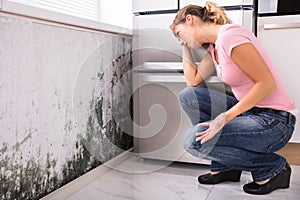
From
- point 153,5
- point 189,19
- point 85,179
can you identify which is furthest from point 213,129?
point 153,5

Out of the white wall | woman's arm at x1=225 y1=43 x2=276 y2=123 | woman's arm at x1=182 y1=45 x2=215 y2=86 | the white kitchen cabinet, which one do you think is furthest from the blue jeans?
the white wall

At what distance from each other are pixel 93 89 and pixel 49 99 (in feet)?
1.01

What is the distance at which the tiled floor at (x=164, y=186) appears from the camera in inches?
55.4

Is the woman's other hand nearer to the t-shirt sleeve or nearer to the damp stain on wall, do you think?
the t-shirt sleeve

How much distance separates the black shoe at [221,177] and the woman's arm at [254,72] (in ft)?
1.26

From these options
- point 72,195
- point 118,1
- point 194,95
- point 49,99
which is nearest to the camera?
point 49,99

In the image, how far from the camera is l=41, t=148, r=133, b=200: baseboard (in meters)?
1.36

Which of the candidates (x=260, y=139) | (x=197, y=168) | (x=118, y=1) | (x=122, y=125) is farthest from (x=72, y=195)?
(x=118, y=1)

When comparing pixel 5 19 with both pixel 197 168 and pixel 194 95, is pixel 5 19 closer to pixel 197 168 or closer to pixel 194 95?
pixel 194 95

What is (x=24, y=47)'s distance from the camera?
114cm

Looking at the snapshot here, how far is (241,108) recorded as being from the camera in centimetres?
131

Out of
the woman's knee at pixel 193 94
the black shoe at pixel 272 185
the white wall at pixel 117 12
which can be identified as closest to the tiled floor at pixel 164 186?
the black shoe at pixel 272 185

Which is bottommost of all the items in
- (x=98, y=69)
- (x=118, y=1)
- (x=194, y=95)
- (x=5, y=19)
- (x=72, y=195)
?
(x=72, y=195)

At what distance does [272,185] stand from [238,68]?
492mm
